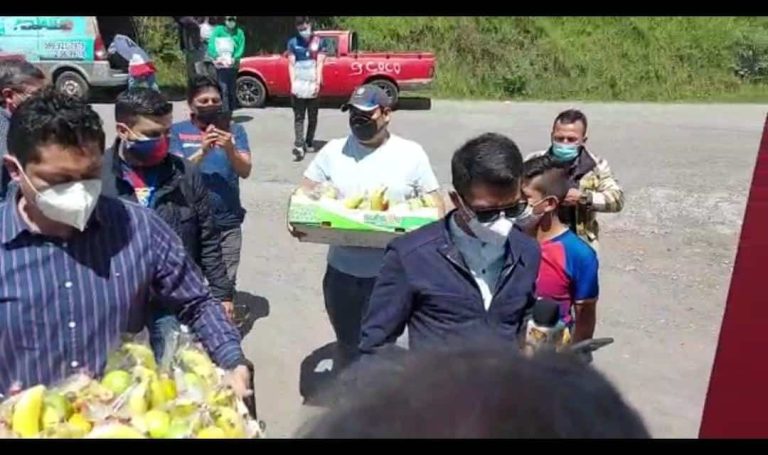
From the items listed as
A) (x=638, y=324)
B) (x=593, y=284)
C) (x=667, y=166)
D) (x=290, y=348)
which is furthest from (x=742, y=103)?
(x=593, y=284)

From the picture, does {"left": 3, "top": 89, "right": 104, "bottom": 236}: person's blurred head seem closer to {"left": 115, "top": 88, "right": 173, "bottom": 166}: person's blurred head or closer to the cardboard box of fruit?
{"left": 115, "top": 88, "right": 173, "bottom": 166}: person's blurred head

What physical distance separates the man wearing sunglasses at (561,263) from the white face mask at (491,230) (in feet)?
1.70

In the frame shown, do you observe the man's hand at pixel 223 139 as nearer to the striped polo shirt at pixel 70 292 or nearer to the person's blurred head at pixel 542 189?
the person's blurred head at pixel 542 189

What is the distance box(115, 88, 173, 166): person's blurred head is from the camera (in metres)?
4.61

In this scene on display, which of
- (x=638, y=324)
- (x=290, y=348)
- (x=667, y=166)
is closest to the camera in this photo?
(x=290, y=348)

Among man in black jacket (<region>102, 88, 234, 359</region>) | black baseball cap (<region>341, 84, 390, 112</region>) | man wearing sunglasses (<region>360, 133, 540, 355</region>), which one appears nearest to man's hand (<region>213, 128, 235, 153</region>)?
black baseball cap (<region>341, 84, 390, 112</region>)

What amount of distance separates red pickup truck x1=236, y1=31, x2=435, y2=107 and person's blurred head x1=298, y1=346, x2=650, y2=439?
53.2ft

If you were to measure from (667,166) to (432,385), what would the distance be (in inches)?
479

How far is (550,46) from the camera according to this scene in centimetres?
2166

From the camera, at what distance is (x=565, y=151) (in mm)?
5355

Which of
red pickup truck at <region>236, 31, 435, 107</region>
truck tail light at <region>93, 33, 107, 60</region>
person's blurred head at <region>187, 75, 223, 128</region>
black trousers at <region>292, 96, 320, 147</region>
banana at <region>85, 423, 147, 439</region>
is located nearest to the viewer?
banana at <region>85, 423, 147, 439</region>

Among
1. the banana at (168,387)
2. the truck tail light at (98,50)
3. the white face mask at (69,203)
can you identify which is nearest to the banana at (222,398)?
the banana at (168,387)

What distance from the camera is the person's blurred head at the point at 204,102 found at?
573cm
